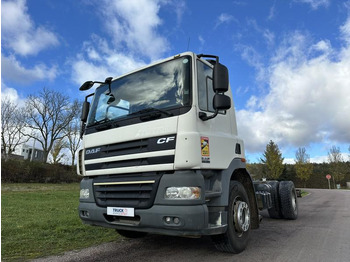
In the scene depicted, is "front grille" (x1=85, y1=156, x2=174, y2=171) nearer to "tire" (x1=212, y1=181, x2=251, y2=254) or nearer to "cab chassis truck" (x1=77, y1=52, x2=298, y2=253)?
"cab chassis truck" (x1=77, y1=52, x2=298, y2=253)

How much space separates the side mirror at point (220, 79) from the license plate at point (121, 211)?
6.34 ft

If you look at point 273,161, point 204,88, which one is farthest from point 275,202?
point 273,161

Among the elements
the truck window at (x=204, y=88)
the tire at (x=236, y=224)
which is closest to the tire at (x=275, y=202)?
the tire at (x=236, y=224)

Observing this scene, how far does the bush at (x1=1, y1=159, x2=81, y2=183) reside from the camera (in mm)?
25375

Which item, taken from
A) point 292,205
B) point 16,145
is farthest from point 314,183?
point 16,145

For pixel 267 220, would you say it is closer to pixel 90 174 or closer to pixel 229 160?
pixel 229 160

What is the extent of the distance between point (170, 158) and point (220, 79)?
123 centimetres

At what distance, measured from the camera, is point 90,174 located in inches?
172

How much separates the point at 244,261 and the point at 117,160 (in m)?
2.22

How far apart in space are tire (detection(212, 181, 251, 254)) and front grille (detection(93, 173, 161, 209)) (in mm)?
1197

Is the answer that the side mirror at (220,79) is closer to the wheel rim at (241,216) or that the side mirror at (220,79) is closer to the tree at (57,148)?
the wheel rim at (241,216)

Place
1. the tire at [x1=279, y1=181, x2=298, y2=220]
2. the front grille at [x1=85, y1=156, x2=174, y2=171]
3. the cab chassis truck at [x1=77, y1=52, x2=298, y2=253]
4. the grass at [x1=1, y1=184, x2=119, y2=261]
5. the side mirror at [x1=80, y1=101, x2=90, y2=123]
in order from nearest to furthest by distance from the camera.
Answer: the cab chassis truck at [x1=77, y1=52, x2=298, y2=253] → the front grille at [x1=85, y1=156, x2=174, y2=171] → the grass at [x1=1, y1=184, x2=119, y2=261] → the side mirror at [x1=80, y1=101, x2=90, y2=123] → the tire at [x1=279, y1=181, x2=298, y2=220]

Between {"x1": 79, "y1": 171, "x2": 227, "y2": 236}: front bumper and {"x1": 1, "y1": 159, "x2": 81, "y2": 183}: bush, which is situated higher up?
{"x1": 1, "y1": 159, "x2": 81, "y2": 183}: bush

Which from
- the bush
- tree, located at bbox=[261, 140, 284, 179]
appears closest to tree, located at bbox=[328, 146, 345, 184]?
tree, located at bbox=[261, 140, 284, 179]
